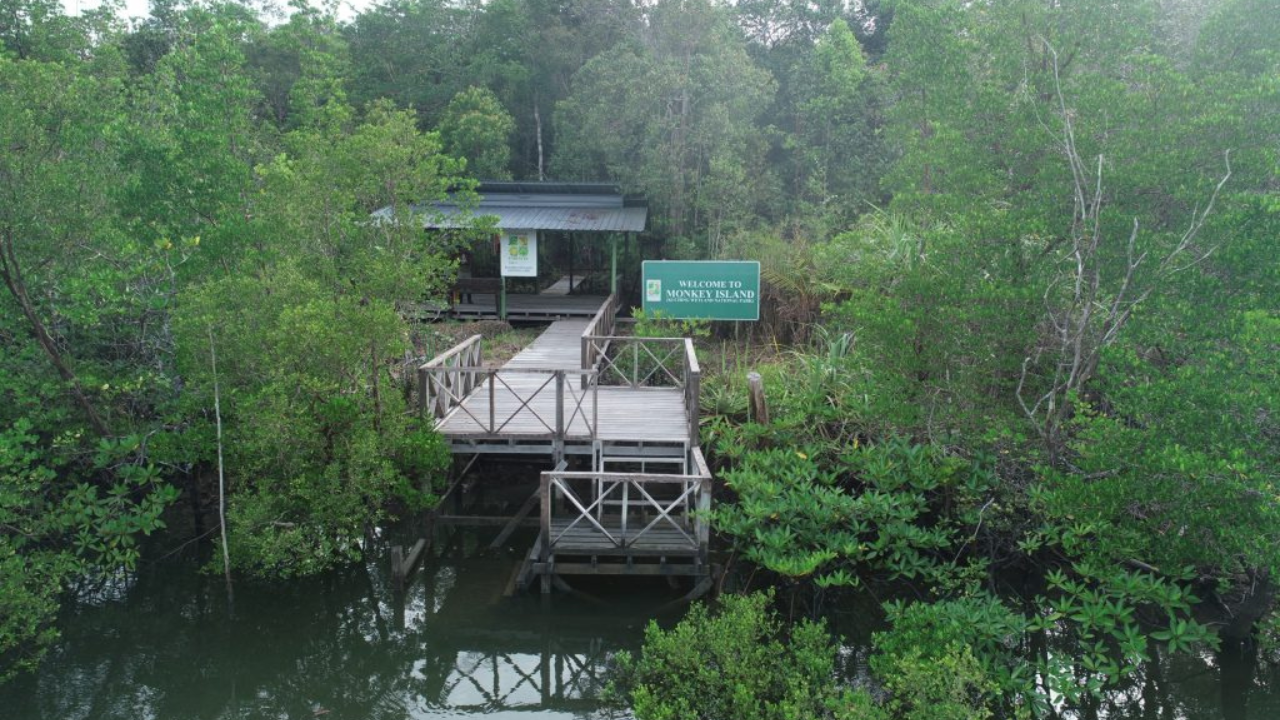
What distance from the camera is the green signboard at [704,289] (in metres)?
15.0

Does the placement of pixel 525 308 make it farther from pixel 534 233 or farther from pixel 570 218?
pixel 570 218

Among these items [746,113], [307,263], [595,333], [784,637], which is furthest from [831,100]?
[784,637]

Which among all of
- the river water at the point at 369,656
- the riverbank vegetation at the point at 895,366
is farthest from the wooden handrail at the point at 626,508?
the river water at the point at 369,656

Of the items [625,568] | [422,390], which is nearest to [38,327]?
[422,390]

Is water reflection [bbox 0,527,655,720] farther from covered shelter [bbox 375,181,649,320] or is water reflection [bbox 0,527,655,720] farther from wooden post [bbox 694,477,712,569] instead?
covered shelter [bbox 375,181,649,320]

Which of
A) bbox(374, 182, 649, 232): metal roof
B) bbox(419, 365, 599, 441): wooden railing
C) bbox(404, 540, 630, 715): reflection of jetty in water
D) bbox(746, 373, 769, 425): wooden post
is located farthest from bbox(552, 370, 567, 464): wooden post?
bbox(374, 182, 649, 232): metal roof

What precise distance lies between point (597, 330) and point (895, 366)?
26.8 ft

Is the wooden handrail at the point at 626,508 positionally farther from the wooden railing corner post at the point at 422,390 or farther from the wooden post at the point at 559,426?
→ the wooden railing corner post at the point at 422,390

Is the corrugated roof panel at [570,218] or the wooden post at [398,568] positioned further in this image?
the corrugated roof panel at [570,218]

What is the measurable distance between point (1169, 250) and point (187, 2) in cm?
3160

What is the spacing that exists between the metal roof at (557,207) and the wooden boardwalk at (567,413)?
229 inches

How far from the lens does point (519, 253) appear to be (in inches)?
770

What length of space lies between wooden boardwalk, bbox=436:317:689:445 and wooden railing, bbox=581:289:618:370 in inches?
17.2

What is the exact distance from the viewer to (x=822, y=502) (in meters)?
8.96
